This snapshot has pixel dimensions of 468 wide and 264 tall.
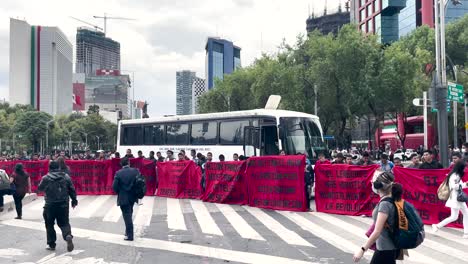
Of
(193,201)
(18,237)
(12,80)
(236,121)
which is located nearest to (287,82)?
(236,121)

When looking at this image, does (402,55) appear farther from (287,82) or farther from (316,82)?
(287,82)

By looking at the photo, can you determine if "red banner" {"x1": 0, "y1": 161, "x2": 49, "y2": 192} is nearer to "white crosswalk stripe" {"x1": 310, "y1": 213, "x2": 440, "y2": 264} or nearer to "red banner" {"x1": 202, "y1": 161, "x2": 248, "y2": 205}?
"red banner" {"x1": 202, "y1": 161, "x2": 248, "y2": 205}

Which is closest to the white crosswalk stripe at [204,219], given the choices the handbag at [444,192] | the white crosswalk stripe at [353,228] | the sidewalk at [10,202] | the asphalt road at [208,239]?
the asphalt road at [208,239]

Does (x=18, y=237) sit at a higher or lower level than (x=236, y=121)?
lower

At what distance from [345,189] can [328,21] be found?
124941 mm

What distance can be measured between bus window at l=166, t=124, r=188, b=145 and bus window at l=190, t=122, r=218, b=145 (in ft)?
1.87

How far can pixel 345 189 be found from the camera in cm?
1429

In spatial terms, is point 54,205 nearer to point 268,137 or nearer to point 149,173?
point 149,173

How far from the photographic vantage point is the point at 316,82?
123ft

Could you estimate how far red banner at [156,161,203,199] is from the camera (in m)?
18.7

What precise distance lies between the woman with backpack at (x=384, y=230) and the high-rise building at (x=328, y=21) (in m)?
127

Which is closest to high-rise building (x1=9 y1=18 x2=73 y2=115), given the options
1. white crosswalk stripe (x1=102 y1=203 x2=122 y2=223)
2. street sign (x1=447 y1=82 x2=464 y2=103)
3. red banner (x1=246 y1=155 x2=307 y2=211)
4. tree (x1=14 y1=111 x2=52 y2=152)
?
tree (x1=14 y1=111 x2=52 y2=152)

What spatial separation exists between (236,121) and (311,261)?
48.0 ft

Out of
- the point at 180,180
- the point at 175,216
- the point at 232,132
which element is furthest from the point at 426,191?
the point at 232,132
